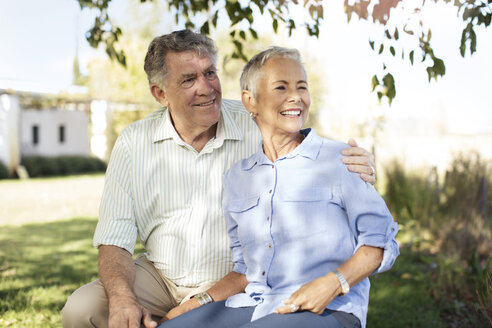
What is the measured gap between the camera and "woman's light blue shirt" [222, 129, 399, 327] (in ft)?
6.73

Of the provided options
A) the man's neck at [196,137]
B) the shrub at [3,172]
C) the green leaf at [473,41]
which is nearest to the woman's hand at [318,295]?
the man's neck at [196,137]

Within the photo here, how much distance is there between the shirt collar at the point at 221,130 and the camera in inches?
112

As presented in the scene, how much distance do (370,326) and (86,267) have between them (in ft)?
11.1

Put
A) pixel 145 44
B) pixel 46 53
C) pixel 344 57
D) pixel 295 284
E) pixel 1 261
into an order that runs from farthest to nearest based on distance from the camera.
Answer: pixel 46 53 → pixel 344 57 → pixel 145 44 → pixel 1 261 → pixel 295 284

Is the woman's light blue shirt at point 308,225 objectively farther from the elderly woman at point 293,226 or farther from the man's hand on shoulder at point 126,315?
the man's hand on shoulder at point 126,315

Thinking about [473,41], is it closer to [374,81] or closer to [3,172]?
[374,81]

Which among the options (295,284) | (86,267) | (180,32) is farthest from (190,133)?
(86,267)

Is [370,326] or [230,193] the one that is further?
[370,326]

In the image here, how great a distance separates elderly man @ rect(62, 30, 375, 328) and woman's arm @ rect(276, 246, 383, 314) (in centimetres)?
77

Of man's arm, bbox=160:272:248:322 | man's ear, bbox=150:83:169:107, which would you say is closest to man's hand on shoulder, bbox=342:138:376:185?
man's arm, bbox=160:272:248:322

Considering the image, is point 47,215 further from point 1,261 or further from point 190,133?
point 190,133

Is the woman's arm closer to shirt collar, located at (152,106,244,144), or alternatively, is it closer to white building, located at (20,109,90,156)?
shirt collar, located at (152,106,244,144)

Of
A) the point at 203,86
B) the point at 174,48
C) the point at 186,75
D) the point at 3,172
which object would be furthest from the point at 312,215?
the point at 3,172

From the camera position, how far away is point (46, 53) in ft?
135
